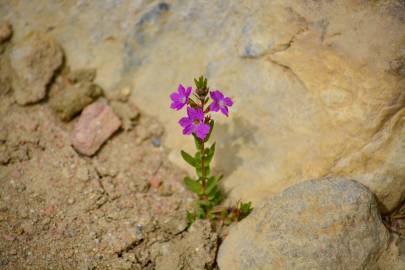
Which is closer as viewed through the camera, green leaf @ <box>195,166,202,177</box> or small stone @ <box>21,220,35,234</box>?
small stone @ <box>21,220,35,234</box>

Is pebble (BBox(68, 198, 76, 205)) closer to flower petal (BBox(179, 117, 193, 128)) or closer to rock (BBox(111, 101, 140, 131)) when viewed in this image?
rock (BBox(111, 101, 140, 131))

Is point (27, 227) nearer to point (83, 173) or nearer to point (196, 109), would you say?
point (83, 173)

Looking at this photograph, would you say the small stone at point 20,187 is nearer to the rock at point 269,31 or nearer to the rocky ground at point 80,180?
the rocky ground at point 80,180

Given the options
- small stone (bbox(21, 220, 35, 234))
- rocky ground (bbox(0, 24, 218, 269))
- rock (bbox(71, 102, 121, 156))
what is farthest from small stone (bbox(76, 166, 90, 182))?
small stone (bbox(21, 220, 35, 234))

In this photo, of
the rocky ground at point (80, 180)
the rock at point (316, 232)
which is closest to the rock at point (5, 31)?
the rocky ground at point (80, 180)

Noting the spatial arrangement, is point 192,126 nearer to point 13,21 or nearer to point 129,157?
point 129,157
